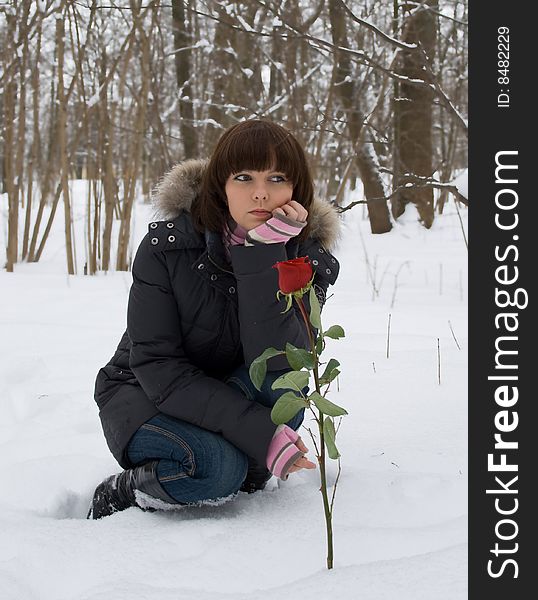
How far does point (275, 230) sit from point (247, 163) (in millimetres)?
148

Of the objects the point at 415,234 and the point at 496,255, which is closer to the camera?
the point at 496,255

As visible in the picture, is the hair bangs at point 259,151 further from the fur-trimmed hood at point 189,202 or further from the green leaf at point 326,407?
the green leaf at point 326,407

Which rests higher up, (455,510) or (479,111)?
(479,111)

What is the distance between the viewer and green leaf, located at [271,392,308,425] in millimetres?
970

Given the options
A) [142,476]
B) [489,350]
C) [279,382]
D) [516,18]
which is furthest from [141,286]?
[516,18]

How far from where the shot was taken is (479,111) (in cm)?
102

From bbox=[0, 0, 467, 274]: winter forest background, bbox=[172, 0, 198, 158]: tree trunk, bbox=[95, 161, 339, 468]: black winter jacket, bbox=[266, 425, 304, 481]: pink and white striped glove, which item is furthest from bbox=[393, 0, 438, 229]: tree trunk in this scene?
bbox=[266, 425, 304, 481]: pink and white striped glove

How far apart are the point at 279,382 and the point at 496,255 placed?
36cm

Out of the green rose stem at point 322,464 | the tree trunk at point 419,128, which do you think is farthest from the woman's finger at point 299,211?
the tree trunk at point 419,128

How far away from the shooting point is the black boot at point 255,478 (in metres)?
1.41

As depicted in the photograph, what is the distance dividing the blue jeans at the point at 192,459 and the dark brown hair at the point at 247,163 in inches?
13.7

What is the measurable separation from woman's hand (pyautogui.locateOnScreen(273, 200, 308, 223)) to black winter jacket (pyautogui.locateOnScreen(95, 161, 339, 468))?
2.5 inches

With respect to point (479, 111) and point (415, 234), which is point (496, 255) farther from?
point (415, 234)

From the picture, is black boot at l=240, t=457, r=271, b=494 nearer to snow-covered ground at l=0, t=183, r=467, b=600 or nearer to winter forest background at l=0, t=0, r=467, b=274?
snow-covered ground at l=0, t=183, r=467, b=600
